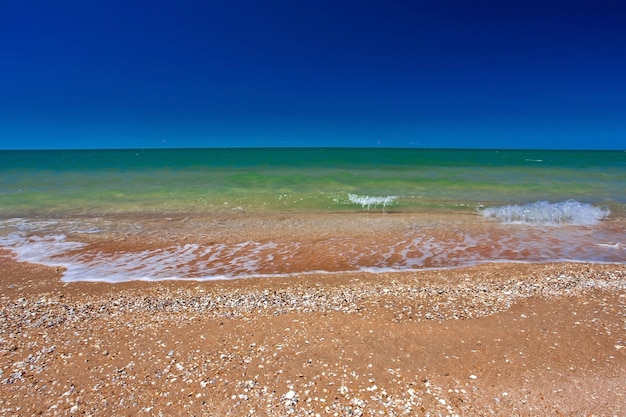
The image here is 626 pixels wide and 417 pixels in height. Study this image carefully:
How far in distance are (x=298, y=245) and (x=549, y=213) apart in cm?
1210

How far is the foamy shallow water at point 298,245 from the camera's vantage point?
27.2 feet

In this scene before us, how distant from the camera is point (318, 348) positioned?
15.2 feet

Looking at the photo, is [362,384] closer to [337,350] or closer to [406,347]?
[337,350]

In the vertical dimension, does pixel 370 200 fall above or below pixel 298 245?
above

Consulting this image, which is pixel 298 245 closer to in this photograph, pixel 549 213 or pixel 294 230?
pixel 294 230

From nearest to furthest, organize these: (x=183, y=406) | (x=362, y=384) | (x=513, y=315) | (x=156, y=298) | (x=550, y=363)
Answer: (x=183, y=406)
(x=362, y=384)
(x=550, y=363)
(x=513, y=315)
(x=156, y=298)

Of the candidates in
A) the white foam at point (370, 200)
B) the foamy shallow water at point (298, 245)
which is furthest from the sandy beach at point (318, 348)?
the white foam at point (370, 200)

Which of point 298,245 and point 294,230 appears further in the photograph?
point 294,230

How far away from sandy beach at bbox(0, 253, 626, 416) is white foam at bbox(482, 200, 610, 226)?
722 cm

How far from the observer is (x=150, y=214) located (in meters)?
15.1

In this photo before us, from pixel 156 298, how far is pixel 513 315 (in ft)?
21.3

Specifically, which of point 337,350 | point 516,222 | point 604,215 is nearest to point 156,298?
point 337,350

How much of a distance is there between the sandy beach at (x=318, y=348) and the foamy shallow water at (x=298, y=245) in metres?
1.30

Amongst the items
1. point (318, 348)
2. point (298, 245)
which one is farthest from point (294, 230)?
point (318, 348)
